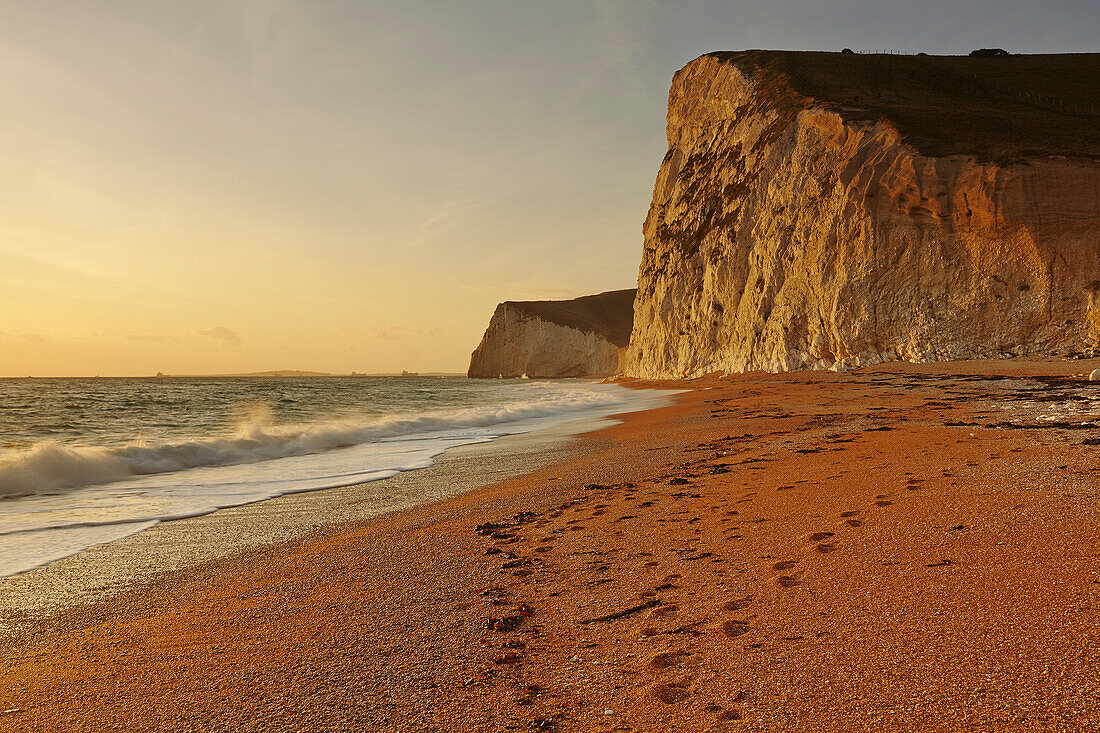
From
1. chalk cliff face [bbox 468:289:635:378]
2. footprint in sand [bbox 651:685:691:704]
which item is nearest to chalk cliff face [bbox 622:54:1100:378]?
footprint in sand [bbox 651:685:691:704]

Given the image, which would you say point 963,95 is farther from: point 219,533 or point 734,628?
point 219,533

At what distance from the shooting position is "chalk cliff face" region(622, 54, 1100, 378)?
72.9ft

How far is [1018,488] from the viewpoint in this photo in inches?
163

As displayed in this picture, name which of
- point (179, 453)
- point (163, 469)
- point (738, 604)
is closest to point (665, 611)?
point (738, 604)

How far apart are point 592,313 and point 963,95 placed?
81668mm

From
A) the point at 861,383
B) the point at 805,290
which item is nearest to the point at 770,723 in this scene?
the point at 861,383

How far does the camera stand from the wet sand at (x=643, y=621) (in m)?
1.98

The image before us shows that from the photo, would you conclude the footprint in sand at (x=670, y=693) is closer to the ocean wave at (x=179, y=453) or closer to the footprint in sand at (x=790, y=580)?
the footprint in sand at (x=790, y=580)

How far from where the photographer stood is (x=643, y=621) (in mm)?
2705

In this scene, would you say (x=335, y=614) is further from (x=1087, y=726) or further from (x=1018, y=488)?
(x=1018, y=488)

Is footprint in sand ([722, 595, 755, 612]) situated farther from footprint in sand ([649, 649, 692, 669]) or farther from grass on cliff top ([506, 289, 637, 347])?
grass on cliff top ([506, 289, 637, 347])

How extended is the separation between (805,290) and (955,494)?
86.5 ft

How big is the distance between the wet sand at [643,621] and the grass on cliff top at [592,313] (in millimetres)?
101713

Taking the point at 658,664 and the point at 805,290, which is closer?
the point at 658,664
